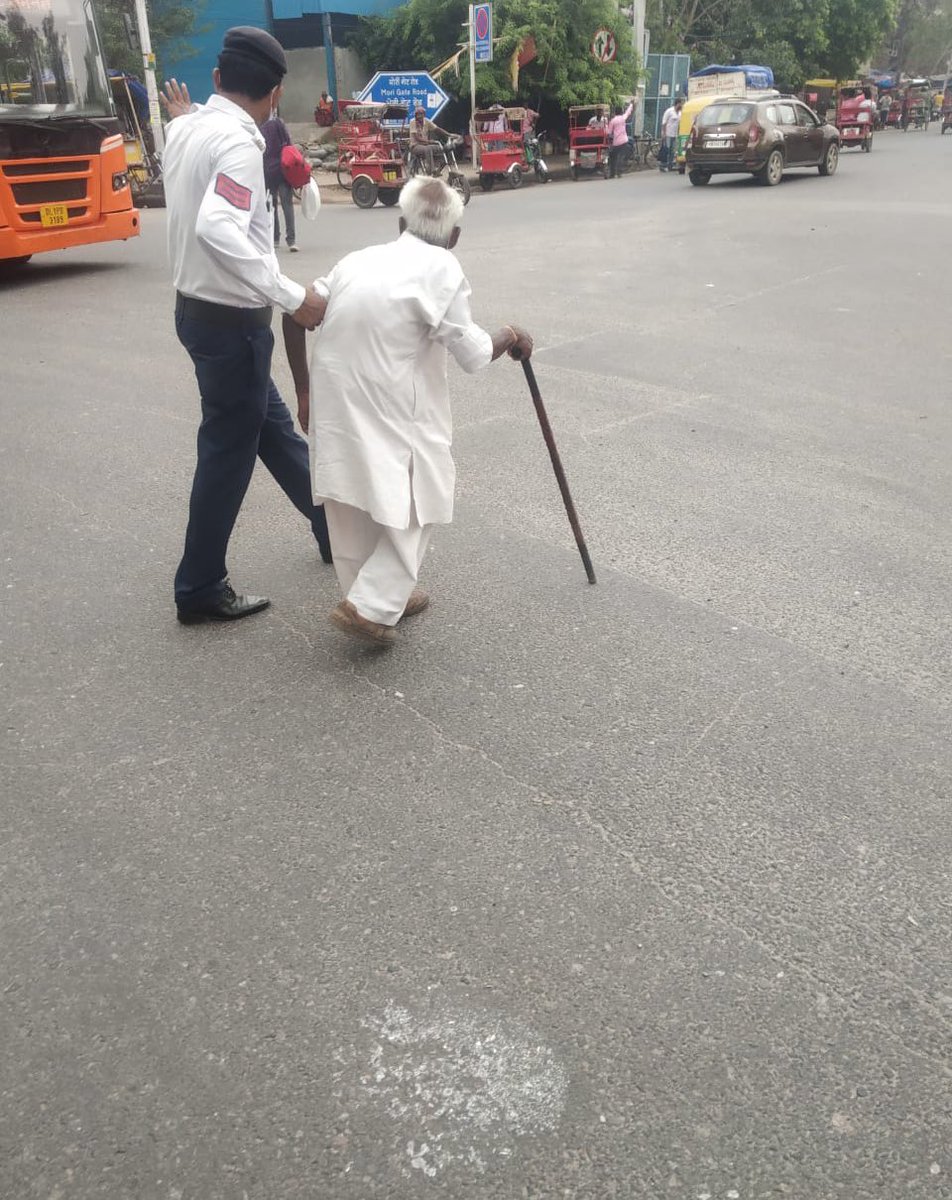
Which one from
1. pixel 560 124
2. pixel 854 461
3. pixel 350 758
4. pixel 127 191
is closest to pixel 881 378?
pixel 854 461

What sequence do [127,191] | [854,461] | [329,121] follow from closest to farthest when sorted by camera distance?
[854,461] → [127,191] → [329,121]

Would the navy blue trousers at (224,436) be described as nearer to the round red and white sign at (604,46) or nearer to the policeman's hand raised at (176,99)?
the policeman's hand raised at (176,99)

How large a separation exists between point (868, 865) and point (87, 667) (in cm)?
267

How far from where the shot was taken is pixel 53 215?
36.1 feet

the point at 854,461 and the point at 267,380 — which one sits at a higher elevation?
the point at 267,380

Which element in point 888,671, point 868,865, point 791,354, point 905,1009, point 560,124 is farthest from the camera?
point 560,124

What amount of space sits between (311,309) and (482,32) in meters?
24.9

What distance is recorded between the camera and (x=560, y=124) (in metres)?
31.7

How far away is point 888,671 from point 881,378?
14.9 ft

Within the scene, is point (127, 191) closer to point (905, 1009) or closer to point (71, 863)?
point (71, 863)

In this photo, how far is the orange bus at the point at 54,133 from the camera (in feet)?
34.4

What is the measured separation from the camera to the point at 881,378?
7617 mm

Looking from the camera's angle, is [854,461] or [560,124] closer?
[854,461]

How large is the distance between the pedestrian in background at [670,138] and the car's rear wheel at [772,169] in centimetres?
617
